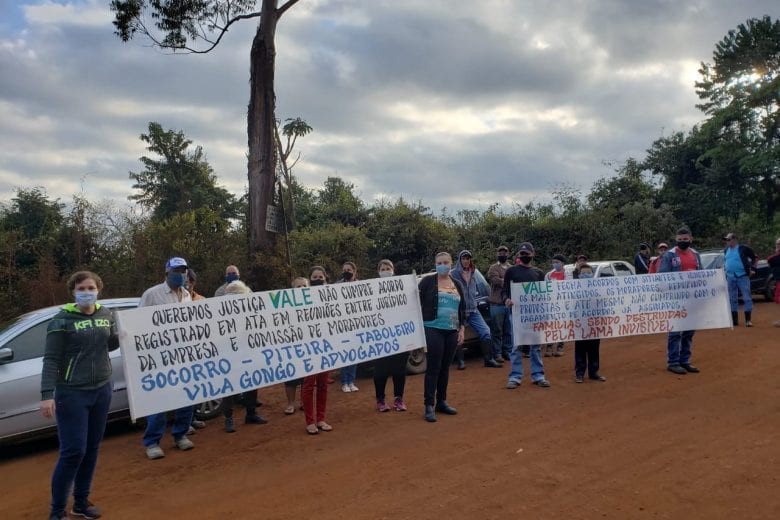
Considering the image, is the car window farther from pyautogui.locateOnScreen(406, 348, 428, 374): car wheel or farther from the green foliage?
the green foliage

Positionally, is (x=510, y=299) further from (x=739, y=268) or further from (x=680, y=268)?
(x=739, y=268)

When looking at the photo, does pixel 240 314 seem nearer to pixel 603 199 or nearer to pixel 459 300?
pixel 459 300

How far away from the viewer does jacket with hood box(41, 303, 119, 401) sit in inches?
169

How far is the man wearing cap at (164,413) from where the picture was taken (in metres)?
5.99

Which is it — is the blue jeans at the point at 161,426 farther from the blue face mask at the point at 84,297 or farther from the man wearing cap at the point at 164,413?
the blue face mask at the point at 84,297

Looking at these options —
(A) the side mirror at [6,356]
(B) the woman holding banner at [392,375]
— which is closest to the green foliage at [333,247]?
(B) the woman holding banner at [392,375]

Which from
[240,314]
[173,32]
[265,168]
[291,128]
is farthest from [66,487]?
[291,128]

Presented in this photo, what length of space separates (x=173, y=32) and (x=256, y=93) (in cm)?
280

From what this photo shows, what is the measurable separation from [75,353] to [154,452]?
76.9 inches

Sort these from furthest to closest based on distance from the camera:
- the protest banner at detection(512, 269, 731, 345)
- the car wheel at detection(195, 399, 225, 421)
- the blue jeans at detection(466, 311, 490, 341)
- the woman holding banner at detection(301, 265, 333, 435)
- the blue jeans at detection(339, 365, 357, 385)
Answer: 1. the blue jeans at detection(466, 311, 490, 341)
2. the blue jeans at detection(339, 365, 357, 385)
3. the protest banner at detection(512, 269, 731, 345)
4. the car wheel at detection(195, 399, 225, 421)
5. the woman holding banner at detection(301, 265, 333, 435)

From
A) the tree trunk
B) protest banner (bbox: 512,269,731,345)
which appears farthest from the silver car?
protest banner (bbox: 512,269,731,345)

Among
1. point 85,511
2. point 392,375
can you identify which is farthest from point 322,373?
point 85,511

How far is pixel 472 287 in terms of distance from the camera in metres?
9.78

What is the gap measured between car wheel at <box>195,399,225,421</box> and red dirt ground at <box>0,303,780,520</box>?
23 cm
